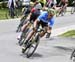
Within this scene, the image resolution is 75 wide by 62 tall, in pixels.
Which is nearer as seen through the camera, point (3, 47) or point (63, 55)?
point (63, 55)

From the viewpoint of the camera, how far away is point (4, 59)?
39.2 ft

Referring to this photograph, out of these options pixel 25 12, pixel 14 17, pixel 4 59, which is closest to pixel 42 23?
pixel 4 59

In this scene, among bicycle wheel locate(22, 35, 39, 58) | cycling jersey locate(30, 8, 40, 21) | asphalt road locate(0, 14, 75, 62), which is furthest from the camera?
cycling jersey locate(30, 8, 40, 21)

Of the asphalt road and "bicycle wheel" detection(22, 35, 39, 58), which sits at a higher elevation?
"bicycle wheel" detection(22, 35, 39, 58)

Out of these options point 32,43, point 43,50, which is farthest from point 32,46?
point 43,50

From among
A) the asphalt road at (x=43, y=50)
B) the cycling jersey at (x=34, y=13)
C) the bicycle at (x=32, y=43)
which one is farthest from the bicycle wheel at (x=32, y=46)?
the cycling jersey at (x=34, y=13)

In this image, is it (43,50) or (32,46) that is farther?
(43,50)

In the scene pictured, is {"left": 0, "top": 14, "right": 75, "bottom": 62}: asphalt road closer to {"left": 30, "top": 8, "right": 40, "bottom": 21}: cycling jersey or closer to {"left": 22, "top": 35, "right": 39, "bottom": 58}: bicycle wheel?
{"left": 22, "top": 35, "right": 39, "bottom": 58}: bicycle wheel

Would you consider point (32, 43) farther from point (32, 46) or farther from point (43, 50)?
point (43, 50)

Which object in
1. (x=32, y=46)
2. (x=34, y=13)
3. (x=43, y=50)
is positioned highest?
(x=34, y=13)

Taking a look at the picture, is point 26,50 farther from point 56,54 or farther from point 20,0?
point 20,0

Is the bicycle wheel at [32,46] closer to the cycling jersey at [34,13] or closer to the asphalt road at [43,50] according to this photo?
the asphalt road at [43,50]

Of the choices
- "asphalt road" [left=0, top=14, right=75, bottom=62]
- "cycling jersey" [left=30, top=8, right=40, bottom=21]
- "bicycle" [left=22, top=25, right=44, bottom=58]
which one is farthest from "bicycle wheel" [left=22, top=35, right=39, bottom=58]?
"cycling jersey" [left=30, top=8, right=40, bottom=21]

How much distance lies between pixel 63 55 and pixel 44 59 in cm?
126
